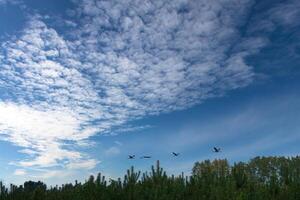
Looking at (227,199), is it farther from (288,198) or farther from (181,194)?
(288,198)

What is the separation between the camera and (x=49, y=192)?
14.3m


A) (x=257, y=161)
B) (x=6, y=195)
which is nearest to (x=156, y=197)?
(x=6, y=195)

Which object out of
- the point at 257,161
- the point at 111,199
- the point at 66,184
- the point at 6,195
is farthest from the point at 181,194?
the point at 257,161

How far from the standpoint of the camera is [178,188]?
12805 millimetres

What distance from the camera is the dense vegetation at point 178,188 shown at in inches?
479

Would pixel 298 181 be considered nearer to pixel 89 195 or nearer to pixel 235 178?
pixel 235 178

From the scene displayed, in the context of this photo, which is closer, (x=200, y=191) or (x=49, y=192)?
(x=200, y=191)

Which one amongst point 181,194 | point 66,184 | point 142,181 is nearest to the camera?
point 181,194

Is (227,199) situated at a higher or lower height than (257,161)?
lower

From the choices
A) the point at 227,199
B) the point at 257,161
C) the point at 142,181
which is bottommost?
the point at 227,199

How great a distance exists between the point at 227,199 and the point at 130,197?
125 inches

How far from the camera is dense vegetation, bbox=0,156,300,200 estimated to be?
39.9 feet

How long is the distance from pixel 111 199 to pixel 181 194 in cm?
242

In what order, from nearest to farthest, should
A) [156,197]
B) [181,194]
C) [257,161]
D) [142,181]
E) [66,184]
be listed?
1. [156,197]
2. [181,194]
3. [142,181]
4. [66,184]
5. [257,161]
